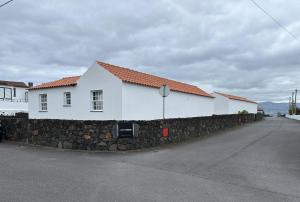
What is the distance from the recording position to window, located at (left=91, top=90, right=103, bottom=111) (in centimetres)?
1880

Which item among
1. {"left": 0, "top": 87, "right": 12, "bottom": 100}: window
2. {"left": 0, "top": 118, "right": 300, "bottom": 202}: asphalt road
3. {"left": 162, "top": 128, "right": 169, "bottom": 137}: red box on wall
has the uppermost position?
{"left": 0, "top": 87, "right": 12, "bottom": 100}: window

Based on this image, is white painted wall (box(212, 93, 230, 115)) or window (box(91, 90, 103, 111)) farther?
white painted wall (box(212, 93, 230, 115))

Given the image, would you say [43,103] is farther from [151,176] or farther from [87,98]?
[151,176]

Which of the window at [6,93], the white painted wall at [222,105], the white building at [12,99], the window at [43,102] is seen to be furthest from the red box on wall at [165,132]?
the window at [6,93]

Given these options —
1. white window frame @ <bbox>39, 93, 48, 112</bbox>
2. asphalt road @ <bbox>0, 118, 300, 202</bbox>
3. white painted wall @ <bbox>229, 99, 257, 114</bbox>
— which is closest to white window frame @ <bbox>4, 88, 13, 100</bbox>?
white window frame @ <bbox>39, 93, 48, 112</bbox>

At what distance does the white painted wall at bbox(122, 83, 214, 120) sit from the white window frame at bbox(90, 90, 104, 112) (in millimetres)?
2097

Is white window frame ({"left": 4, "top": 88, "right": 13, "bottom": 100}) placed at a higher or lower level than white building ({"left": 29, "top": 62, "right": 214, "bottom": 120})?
higher

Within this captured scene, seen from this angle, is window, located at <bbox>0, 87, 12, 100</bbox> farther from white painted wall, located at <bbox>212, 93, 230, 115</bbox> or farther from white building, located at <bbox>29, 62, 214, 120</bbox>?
white painted wall, located at <bbox>212, 93, 230, 115</bbox>

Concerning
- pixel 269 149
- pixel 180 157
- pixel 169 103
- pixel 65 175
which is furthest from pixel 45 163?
pixel 169 103

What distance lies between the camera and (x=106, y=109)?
1819cm

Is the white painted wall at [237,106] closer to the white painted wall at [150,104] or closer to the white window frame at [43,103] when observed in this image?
the white painted wall at [150,104]

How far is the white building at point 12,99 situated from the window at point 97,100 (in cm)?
2323

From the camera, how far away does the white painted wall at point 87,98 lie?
58.3 ft

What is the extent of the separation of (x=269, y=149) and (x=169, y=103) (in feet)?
36.7
